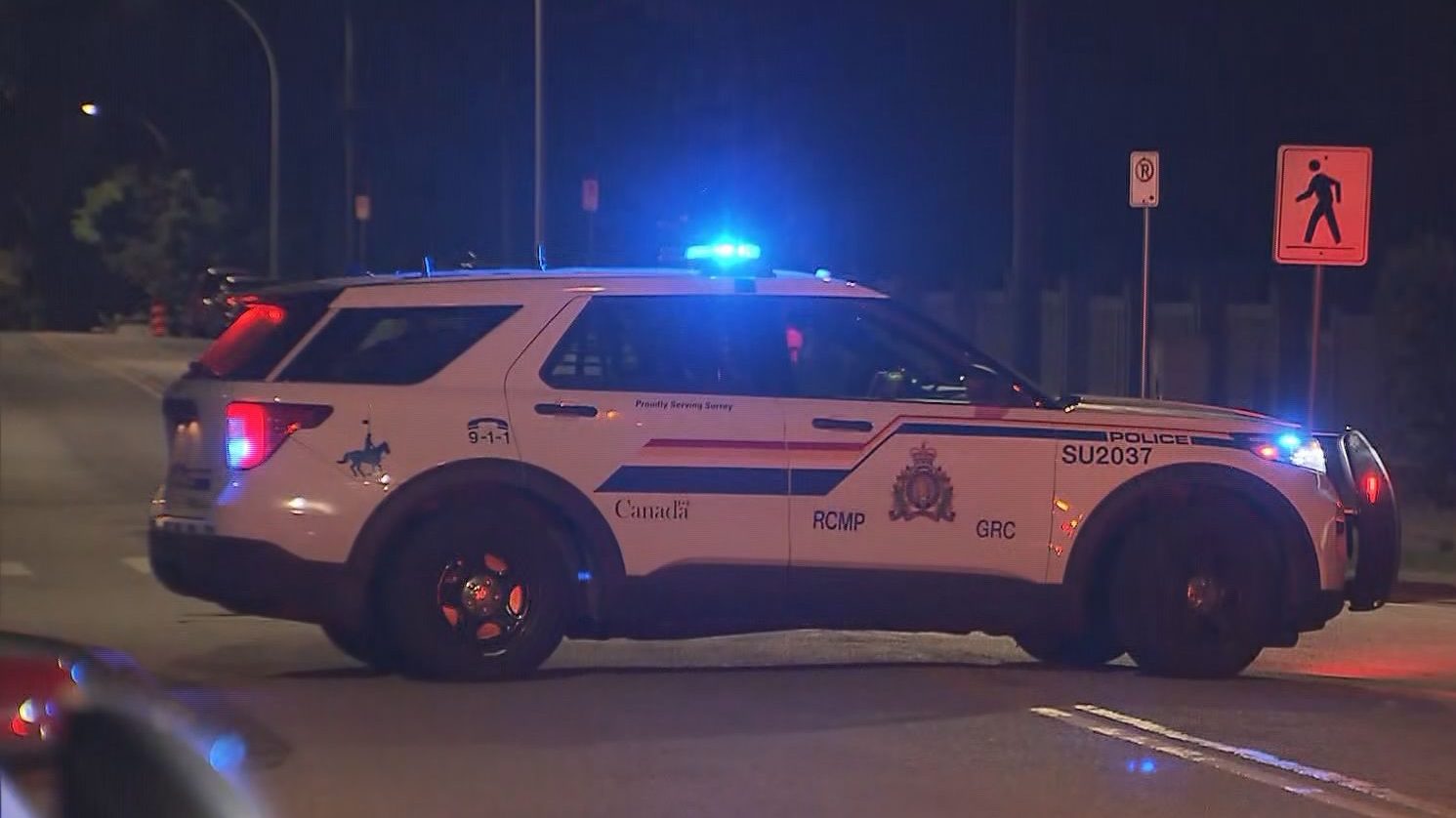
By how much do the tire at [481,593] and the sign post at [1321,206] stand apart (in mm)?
6790

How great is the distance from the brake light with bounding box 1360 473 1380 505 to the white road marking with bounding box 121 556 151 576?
24.8 ft

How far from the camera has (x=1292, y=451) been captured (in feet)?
32.7

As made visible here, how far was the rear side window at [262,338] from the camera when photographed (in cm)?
959

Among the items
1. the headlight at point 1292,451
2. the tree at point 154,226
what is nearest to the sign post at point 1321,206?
the headlight at point 1292,451

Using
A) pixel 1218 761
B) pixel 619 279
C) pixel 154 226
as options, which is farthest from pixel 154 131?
pixel 1218 761

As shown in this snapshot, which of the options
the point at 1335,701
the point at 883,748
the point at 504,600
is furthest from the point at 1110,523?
the point at 504,600

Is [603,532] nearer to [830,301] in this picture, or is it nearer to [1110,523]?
[830,301]

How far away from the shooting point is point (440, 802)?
7457 mm

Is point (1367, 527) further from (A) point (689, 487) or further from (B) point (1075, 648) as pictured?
(A) point (689, 487)

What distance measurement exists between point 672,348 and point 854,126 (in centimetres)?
3841

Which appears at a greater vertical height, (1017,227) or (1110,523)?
(1017,227)

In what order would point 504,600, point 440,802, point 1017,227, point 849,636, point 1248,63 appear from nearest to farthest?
point 440,802 → point 504,600 → point 849,636 → point 1017,227 → point 1248,63

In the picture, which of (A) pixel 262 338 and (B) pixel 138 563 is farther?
(B) pixel 138 563

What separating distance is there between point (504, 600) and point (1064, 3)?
34.2 m
